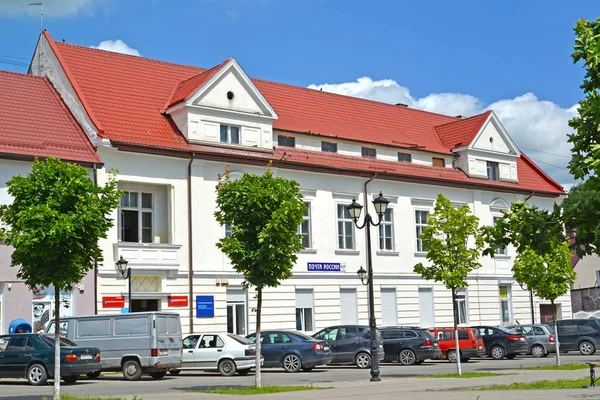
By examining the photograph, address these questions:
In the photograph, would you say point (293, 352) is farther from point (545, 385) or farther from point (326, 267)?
point (326, 267)

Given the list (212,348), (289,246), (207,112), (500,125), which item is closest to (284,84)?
(207,112)

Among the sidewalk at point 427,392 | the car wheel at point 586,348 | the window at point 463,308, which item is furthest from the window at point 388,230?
the sidewalk at point 427,392

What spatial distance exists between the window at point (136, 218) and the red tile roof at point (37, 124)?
2519mm

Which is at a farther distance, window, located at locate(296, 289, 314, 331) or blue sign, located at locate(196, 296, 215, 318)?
window, located at locate(296, 289, 314, 331)

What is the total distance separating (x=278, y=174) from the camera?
39.0 meters

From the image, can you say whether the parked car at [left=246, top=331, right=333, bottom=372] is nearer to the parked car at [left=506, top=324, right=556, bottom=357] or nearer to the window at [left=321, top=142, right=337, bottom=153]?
the parked car at [left=506, top=324, right=556, bottom=357]

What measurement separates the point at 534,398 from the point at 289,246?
789cm

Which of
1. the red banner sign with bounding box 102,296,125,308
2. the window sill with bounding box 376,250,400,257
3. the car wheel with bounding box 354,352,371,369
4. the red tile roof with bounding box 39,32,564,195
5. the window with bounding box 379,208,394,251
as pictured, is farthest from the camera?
the window with bounding box 379,208,394,251

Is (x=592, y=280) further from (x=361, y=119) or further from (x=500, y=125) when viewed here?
(x=361, y=119)

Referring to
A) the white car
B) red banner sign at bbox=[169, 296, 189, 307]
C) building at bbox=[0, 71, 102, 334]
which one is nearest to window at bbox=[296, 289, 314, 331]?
red banner sign at bbox=[169, 296, 189, 307]

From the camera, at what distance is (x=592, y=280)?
66.1 m

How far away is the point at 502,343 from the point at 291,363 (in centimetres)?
1183

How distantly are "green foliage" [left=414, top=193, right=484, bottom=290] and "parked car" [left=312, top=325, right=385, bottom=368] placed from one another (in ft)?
14.4

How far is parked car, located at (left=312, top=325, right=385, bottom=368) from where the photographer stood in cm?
3241
